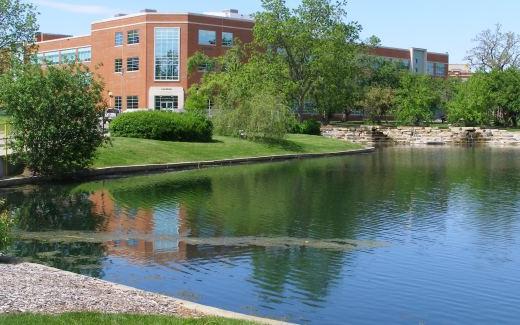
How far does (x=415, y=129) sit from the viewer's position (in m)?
79.0

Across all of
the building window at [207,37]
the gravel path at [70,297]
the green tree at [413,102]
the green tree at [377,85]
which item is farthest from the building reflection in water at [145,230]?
the green tree at [413,102]

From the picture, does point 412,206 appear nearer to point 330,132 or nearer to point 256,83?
point 256,83

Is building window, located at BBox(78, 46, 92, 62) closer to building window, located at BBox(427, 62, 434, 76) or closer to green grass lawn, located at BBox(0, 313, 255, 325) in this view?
building window, located at BBox(427, 62, 434, 76)

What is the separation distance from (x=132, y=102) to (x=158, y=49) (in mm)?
7656

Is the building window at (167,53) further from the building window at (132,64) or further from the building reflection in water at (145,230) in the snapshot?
the building reflection in water at (145,230)

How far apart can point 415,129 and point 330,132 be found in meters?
11.6

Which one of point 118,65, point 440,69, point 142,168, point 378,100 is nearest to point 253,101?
→ point 142,168

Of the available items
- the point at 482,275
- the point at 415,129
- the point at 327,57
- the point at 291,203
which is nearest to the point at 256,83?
the point at 327,57

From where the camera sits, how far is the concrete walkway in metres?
9.38

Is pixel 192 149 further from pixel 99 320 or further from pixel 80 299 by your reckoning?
pixel 99 320

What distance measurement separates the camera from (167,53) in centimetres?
8825

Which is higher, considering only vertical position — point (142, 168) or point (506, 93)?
point (506, 93)

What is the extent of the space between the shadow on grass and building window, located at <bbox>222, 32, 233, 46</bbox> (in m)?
41.1

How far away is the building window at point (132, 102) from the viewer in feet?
294
